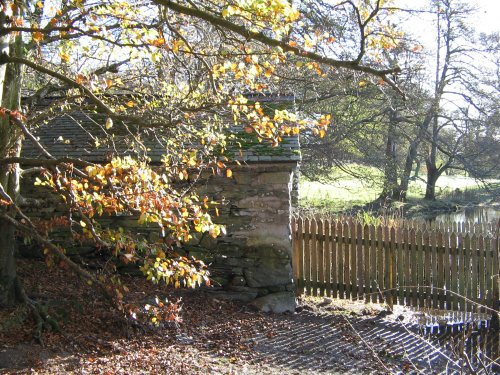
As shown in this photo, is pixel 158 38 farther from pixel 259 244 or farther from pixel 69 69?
pixel 259 244

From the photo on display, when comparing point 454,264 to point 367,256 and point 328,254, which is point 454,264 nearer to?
point 367,256

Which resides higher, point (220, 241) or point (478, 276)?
point (220, 241)

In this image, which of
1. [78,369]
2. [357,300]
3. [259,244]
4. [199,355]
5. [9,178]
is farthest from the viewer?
[357,300]

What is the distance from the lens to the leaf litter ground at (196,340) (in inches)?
195

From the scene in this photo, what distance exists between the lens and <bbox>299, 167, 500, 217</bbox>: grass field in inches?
685

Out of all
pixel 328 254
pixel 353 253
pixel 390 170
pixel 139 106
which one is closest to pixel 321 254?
pixel 328 254

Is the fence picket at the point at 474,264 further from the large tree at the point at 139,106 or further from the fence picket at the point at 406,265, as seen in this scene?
the large tree at the point at 139,106

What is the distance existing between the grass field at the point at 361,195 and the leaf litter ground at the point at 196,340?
32.6 feet

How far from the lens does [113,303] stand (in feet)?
16.3

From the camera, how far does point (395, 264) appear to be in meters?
7.65

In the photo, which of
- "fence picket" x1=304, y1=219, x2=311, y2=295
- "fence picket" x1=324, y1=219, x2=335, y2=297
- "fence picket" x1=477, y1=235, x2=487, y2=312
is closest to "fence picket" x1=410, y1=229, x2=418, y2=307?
"fence picket" x1=477, y1=235, x2=487, y2=312

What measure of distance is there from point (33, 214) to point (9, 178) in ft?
6.41

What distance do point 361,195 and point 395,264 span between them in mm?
15545

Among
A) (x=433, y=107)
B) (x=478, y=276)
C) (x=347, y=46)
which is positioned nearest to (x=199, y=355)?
(x=478, y=276)
